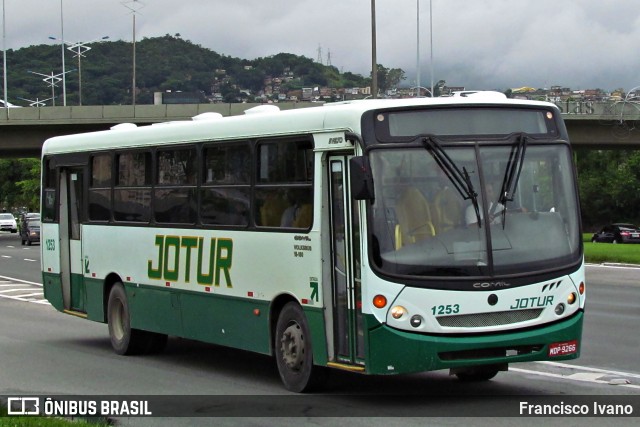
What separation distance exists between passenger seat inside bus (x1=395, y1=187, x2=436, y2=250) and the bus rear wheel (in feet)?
19.5

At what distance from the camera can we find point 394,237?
34.3 feet

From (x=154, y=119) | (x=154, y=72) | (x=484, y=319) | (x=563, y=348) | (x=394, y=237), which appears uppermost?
(x=154, y=72)

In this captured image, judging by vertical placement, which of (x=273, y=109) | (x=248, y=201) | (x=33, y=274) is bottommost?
(x=33, y=274)

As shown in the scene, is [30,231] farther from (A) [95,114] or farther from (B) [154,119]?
(B) [154,119]

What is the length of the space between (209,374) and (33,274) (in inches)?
916

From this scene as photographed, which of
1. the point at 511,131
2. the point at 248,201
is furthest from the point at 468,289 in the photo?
the point at 248,201

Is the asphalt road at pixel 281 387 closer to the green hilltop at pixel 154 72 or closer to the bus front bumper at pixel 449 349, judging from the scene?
the bus front bumper at pixel 449 349

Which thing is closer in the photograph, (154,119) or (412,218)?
(412,218)

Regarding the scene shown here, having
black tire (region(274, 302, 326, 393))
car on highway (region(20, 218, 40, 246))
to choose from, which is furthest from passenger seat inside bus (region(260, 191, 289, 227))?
car on highway (region(20, 218, 40, 246))

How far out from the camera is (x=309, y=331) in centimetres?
1130

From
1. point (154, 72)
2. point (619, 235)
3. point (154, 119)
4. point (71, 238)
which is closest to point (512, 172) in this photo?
point (71, 238)

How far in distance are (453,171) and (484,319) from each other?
1305mm

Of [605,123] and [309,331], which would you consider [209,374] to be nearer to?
[309,331]

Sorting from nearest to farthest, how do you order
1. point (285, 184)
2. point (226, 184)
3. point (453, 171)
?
point (453, 171), point (285, 184), point (226, 184)
